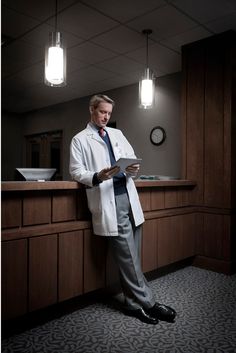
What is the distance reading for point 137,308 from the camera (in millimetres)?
2400

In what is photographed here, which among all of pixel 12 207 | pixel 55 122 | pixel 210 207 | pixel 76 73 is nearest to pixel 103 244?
pixel 12 207

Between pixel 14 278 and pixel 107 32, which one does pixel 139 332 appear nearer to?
pixel 14 278

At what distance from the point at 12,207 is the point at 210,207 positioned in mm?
2473

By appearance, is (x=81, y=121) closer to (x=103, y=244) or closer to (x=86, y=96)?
→ (x=86, y=96)

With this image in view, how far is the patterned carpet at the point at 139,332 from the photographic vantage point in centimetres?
200

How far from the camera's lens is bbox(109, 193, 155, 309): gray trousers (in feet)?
7.88

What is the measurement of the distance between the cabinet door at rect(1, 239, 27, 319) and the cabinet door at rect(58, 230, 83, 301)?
11.9 inches

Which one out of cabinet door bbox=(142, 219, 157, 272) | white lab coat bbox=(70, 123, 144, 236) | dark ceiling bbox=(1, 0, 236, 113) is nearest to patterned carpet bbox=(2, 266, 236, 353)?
cabinet door bbox=(142, 219, 157, 272)

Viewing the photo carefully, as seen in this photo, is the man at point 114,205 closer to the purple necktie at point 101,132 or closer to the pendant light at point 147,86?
the purple necktie at point 101,132

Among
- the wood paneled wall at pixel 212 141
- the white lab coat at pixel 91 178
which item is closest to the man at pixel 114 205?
the white lab coat at pixel 91 178

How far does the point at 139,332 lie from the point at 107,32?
3240 mm

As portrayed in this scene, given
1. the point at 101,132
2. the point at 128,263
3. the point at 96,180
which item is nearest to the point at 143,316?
the point at 128,263

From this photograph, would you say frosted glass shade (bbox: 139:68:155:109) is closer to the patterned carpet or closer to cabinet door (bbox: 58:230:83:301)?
cabinet door (bbox: 58:230:83:301)

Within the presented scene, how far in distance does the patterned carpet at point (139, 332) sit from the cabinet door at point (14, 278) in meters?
0.22
